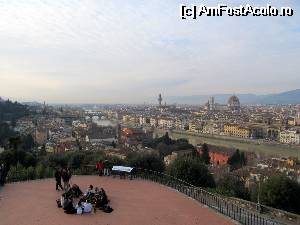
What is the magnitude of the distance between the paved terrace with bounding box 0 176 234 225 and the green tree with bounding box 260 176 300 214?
6.51 m

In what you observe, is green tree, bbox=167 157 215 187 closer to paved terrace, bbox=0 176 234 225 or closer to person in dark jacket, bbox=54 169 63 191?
paved terrace, bbox=0 176 234 225

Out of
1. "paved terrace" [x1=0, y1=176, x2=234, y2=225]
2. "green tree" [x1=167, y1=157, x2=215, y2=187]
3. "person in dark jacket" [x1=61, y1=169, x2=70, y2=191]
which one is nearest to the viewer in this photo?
"paved terrace" [x1=0, y1=176, x2=234, y2=225]

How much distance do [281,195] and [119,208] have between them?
33.2 feet

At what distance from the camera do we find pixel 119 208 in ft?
37.0

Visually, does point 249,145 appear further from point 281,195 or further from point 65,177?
point 65,177

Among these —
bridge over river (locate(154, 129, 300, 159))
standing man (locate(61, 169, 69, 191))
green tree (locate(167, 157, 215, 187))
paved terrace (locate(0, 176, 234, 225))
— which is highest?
standing man (locate(61, 169, 69, 191))

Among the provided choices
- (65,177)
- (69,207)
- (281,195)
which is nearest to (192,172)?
(281,195)

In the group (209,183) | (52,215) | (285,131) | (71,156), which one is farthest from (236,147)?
(52,215)

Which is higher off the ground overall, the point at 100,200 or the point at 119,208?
the point at 100,200

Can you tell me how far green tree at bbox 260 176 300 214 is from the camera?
18.7 meters

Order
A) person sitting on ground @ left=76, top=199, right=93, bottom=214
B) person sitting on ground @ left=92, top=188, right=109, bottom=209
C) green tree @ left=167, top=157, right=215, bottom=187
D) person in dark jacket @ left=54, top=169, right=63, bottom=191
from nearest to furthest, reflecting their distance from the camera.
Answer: person sitting on ground @ left=76, top=199, right=93, bottom=214
person sitting on ground @ left=92, top=188, right=109, bottom=209
person in dark jacket @ left=54, top=169, right=63, bottom=191
green tree @ left=167, top=157, right=215, bottom=187

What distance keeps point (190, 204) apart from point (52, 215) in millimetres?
3767

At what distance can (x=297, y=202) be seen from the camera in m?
19.0

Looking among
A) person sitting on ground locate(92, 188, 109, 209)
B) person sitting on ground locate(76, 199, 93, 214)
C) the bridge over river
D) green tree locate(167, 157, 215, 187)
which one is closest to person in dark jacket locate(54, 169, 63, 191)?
person sitting on ground locate(92, 188, 109, 209)
